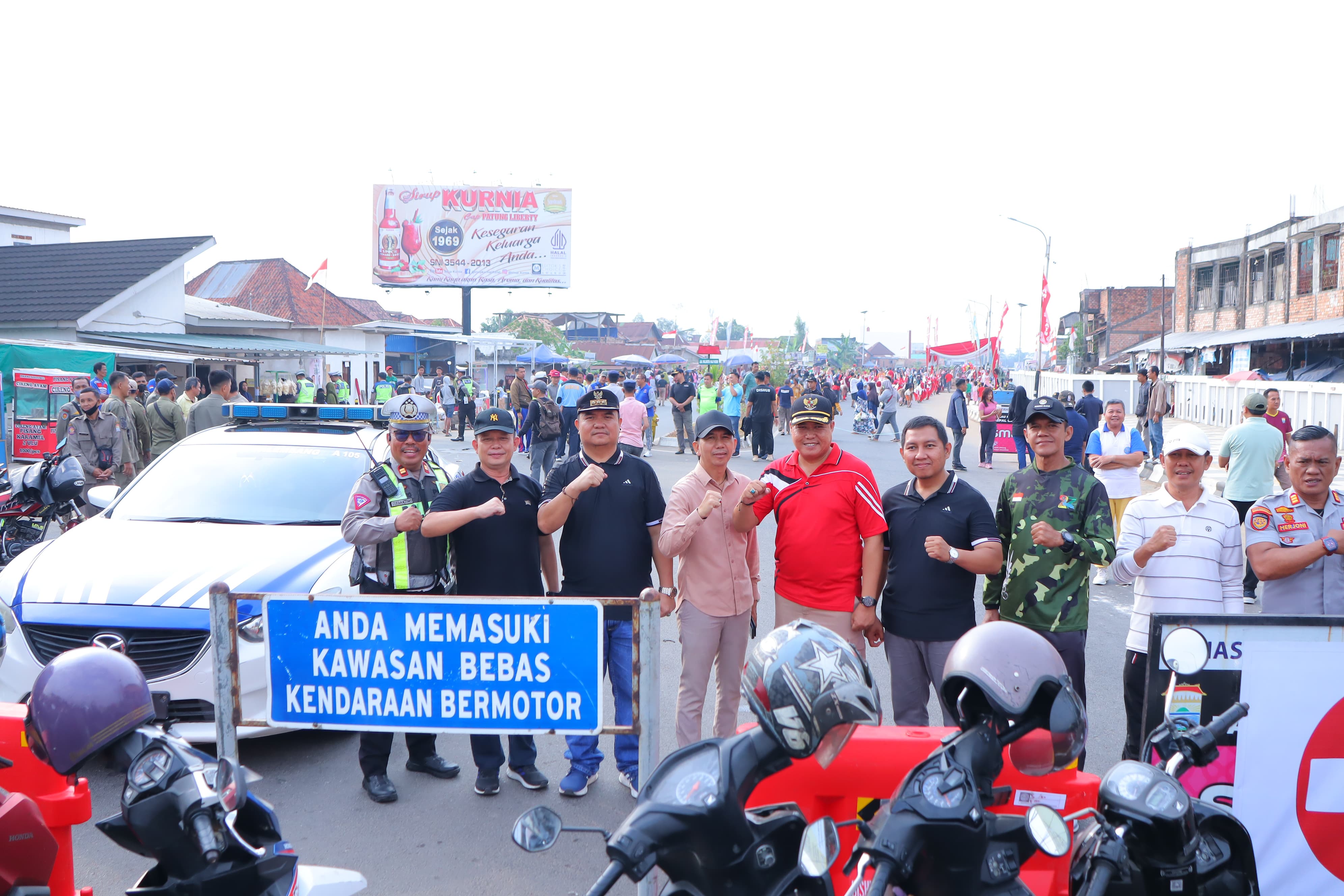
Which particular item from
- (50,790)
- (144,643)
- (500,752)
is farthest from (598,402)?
(50,790)

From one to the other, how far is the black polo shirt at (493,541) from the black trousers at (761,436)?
15318 mm

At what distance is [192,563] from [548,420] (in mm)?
9918

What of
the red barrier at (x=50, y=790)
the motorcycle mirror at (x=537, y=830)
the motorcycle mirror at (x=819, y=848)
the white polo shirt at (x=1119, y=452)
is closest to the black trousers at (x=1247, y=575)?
the white polo shirt at (x=1119, y=452)

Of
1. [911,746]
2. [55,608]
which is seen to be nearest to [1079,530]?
[911,746]

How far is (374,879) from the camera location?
13.0 ft

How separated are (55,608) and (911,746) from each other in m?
4.22

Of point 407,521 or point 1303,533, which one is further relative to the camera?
point 407,521

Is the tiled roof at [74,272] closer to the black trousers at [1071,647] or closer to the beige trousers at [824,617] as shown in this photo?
the beige trousers at [824,617]

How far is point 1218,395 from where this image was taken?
2805 centimetres

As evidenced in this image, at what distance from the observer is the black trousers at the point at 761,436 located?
65.4 ft

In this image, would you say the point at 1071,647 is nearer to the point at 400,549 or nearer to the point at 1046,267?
the point at 400,549

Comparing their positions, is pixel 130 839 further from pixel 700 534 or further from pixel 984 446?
pixel 984 446

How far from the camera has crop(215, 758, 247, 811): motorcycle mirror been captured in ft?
7.28

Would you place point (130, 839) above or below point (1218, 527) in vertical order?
below
